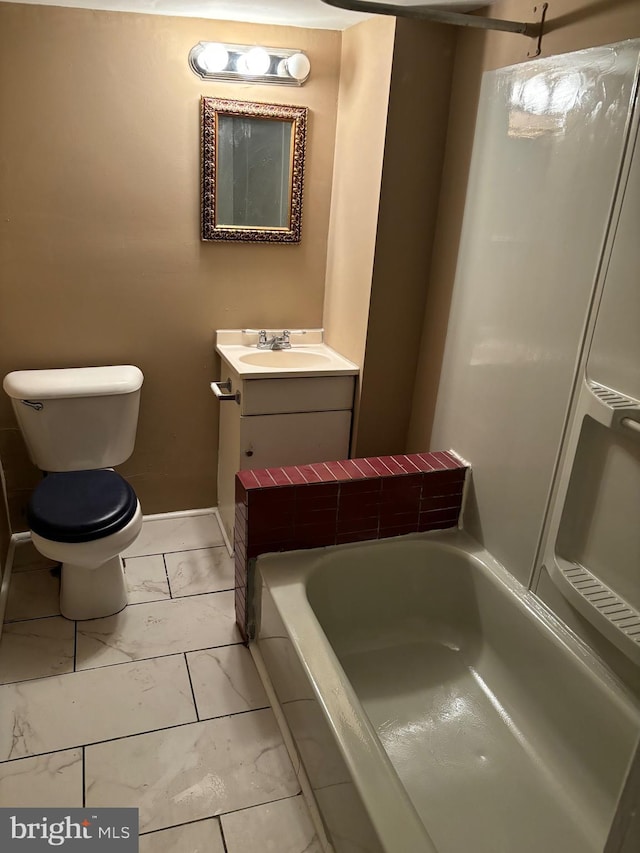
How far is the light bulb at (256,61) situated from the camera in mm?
2203

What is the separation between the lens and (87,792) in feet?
5.12

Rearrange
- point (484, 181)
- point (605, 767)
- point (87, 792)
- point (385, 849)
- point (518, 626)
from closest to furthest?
1. point (385, 849)
2. point (605, 767)
3. point (87, 792)
4. point (518, 626)
5. point (484, 181)

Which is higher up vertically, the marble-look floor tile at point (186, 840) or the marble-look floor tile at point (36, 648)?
the marble-look floor tile at point (36, 648)

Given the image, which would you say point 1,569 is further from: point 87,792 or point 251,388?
point 251,388

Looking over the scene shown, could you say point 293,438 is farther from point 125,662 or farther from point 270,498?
point 125,662

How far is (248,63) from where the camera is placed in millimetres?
2219

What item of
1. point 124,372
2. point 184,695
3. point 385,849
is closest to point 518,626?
point 385,849

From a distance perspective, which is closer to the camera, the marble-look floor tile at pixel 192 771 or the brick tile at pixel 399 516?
the marble-look floor tile at pixel 192 771

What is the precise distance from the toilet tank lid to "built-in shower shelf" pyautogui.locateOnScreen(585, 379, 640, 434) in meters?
1.58

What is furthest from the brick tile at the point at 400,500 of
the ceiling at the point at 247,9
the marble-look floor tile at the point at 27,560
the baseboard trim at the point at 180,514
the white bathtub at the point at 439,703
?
the ceiling at the point at 247,9

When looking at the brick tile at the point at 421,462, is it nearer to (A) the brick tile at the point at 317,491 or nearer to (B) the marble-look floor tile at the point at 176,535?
(A) the brick tile at the point at 317,491

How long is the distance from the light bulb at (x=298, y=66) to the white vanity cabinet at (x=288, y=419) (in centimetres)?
109

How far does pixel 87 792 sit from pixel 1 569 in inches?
37.1

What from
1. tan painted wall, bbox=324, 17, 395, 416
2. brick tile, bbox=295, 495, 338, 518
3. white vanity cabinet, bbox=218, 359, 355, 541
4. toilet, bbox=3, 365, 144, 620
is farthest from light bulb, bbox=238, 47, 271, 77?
brick tile, bbox=295, 495, 338, 518
